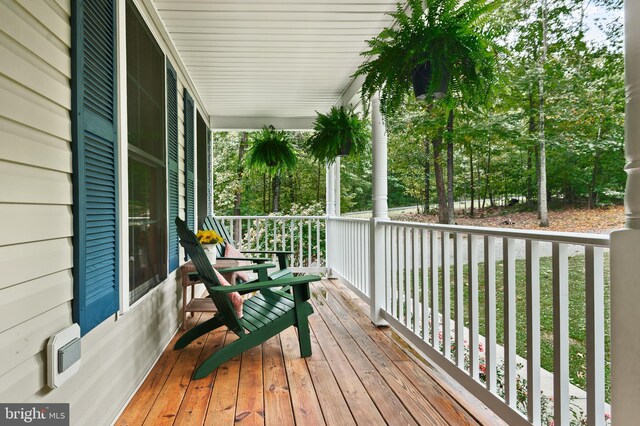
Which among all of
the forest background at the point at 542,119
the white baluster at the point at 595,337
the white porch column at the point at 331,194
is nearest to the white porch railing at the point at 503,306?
the white baluster at the point at 595,337

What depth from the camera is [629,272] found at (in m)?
1.09

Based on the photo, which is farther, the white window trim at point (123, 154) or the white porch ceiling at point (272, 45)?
the white porch ceiling at point (272, 45)

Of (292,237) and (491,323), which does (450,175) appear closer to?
(292,237)

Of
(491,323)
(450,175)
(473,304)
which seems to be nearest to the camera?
(491,323)

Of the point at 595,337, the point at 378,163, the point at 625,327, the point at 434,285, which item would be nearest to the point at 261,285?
the point at 434,285

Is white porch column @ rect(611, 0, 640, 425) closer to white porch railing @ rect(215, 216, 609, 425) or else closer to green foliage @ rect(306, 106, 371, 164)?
white porch railing @ rect(215, 216, 609, 425)

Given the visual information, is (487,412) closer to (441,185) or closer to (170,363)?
Answer: (170,363)

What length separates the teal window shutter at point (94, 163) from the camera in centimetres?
155

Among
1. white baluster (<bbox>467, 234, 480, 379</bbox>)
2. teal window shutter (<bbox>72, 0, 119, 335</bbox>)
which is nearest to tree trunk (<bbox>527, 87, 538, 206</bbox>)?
white baluster (<bbox>467, 234, 480, 379</bbox>)

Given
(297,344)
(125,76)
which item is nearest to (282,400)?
(297,344)

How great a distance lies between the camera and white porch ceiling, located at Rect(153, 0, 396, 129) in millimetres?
2848

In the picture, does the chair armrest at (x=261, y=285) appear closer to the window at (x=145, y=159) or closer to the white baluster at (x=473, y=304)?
the window at (x=145, y=159)

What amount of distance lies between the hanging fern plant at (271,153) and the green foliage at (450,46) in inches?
134

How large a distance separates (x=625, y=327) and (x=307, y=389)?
63.2 inches
